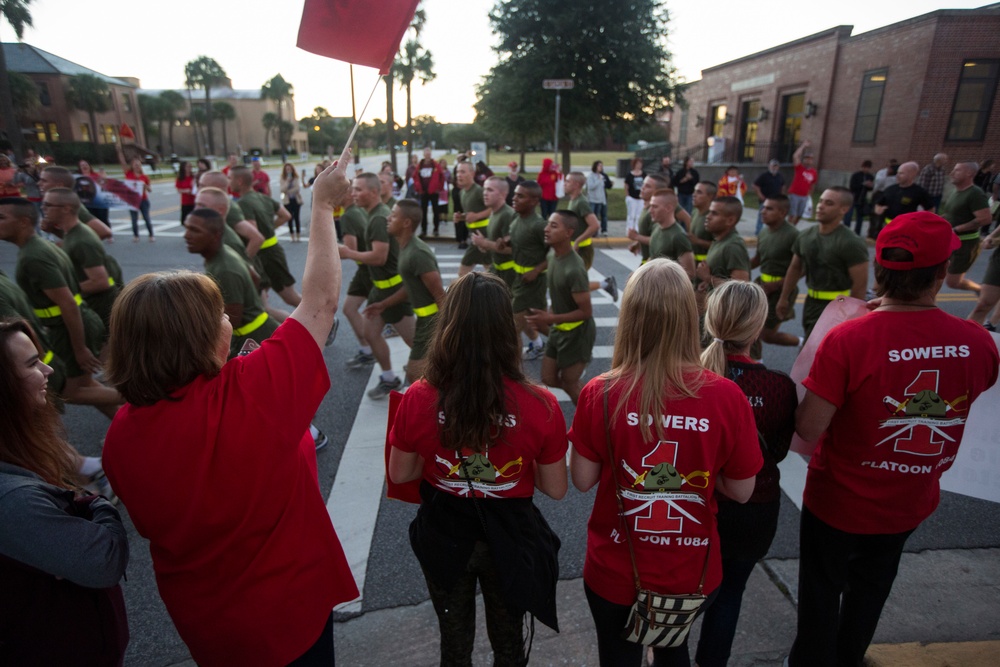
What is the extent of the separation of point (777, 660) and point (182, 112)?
91.0 m

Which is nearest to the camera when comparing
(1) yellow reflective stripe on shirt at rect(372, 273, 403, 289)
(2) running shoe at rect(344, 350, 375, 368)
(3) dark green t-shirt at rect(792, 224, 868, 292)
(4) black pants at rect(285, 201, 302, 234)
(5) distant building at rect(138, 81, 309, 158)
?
(3) dark green t-shirt at rect(792, 224, 868, 292)

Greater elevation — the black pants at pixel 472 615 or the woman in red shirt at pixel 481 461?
the woman in red shirt at pixel 481 461

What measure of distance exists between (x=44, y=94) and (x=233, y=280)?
6888cm

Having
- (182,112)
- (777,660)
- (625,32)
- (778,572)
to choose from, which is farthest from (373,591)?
(182,112)

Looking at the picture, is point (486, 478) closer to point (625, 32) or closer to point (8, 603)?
point (8, 603)

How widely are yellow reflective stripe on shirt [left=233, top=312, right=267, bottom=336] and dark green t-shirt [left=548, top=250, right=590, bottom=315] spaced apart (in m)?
2.23

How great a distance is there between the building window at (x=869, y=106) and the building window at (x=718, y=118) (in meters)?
10.0

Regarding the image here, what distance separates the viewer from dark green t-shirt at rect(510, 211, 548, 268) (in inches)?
229

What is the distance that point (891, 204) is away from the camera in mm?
9023

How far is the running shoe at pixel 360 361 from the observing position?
20.6ft

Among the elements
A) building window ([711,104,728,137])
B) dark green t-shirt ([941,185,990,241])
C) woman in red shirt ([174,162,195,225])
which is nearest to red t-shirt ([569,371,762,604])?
dark green t-shirt ([941,185,990,241])

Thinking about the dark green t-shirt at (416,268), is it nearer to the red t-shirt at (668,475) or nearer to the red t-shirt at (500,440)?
the red t-shirt at (500,440)

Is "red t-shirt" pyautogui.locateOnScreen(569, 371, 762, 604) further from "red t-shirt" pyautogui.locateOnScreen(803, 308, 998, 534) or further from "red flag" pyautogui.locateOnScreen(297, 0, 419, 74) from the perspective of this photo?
"red flag" pyautogui.locateOnScreen(297, 0, 419, 74)

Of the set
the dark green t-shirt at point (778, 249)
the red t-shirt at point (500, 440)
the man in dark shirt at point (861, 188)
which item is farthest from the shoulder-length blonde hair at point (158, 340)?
the man in dark shirt at point (861, 188)
